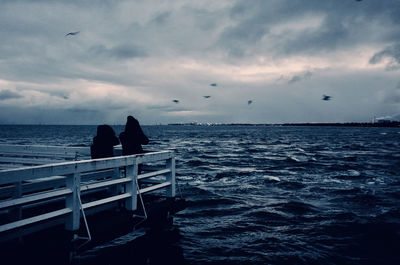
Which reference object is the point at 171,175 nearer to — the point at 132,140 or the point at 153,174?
the point at 153,174

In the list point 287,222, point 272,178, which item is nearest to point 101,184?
point 287,222

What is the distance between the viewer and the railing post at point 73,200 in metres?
4.76

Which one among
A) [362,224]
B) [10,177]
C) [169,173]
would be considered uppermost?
[10,177]

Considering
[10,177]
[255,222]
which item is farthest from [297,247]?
[10,177]

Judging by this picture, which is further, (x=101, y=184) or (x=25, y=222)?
(x=101, y=184)

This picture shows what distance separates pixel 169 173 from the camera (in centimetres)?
763

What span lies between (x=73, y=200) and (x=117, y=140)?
2.51m

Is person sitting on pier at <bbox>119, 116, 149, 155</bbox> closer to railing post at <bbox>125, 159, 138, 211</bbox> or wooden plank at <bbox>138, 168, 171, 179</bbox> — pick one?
wooden plank at <bbox>138, 168, 171, 179</bbox>

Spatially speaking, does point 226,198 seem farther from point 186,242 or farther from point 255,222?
point 186,242

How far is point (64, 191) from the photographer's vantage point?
469cm

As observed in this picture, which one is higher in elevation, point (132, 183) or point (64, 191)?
point (64, 191)

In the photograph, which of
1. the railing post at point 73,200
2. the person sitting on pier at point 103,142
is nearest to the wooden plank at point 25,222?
the railing post at point 73,200

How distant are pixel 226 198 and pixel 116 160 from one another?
27.0 ft

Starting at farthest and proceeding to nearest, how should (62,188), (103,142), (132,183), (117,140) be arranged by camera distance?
(117,140) → (103,142) → (132,183) → (62,188)
